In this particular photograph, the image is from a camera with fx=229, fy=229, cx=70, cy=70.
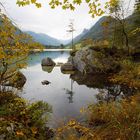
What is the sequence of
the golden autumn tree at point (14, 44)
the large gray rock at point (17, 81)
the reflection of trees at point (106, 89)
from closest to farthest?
the golden autumn tree at point (14, 44)
the large gray rock at point (17, 81)
the reflection of trees at point (106, 89)

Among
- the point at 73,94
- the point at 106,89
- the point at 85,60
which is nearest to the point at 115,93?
the point at 106,89

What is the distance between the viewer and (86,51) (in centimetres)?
3177

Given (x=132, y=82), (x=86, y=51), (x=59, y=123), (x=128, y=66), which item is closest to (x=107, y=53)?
(x=86, y=51)

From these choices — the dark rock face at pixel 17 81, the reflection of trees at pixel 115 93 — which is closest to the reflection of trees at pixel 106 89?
the reflection of trees at pixel 115 93

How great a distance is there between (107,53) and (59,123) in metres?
20.8

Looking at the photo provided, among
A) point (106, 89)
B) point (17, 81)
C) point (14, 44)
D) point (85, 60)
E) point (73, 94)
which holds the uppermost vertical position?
point (14, 44)

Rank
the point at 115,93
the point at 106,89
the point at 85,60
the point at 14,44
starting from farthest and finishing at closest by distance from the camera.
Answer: the point at 85,60 → the point at 106,89 → the point at 115,93 → the point at 14,44

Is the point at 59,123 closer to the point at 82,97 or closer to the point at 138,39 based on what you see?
the point at 82,97

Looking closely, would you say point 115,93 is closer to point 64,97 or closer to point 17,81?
point 64,97

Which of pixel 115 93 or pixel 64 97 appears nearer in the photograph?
pixel 115 93

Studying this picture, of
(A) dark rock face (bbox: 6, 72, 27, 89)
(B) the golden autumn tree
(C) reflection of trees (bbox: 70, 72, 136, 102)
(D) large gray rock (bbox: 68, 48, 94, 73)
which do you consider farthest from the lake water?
(D) large gray rock (bbox: 68, 48, 94, 73)

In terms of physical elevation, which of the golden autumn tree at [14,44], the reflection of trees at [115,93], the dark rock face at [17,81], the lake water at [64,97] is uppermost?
the golden autumn tree at [14,44]

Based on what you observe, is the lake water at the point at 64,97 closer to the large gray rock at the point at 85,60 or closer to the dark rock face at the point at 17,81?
the dark rock face at the point at 17,81

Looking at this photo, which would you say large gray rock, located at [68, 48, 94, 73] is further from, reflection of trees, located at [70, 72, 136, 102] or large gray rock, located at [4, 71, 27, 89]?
large gray rock, located at [4, 71, 27, 89]
